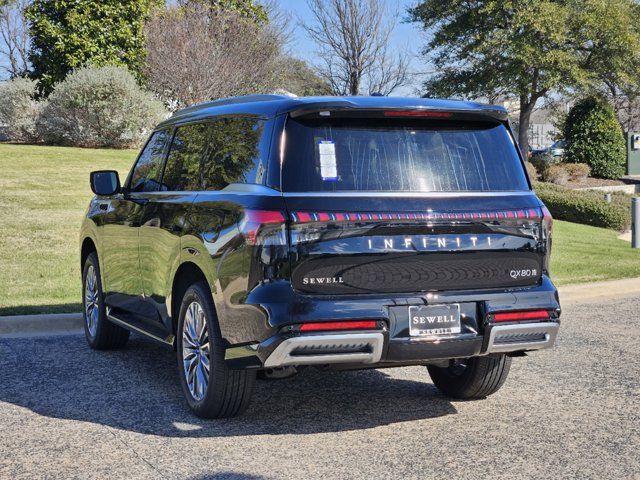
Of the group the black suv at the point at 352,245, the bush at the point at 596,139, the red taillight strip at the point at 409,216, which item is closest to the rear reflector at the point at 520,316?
the black suv at the point at 352,245

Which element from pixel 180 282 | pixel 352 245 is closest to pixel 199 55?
pixel 180 282

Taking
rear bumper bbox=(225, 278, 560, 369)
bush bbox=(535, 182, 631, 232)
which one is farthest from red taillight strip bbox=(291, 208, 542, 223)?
bush bbox=(535, 182, 631, 232)

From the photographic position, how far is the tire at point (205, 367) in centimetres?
→ 557

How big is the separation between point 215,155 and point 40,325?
12.2 feet

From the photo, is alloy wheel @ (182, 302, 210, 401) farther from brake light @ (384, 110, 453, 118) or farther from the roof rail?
brake light @ (384, 110, 453, 118)

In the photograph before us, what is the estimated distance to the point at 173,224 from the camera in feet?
20.5

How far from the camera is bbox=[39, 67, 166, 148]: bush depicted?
1161 inches

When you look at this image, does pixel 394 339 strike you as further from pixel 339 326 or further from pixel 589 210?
pixel 589 210

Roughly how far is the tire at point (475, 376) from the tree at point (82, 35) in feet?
99.0

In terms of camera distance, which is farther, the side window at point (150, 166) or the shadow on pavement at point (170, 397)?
the side window at point (150, 166)

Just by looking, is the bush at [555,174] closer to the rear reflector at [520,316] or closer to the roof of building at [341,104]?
the roof of building at [341,104]

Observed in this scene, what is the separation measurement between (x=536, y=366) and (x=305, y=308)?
3.15 meters

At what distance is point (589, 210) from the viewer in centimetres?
2277

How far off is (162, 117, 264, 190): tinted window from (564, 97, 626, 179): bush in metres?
30.1
